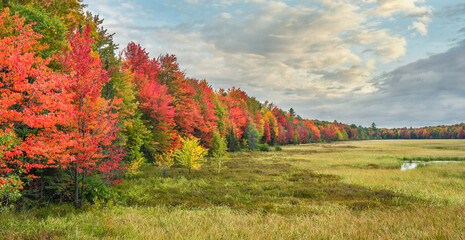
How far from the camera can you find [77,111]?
9.29 metres

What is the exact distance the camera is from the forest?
8.27 m

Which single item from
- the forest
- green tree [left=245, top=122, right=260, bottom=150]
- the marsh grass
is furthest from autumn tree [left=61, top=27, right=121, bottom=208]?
green tree [left=245, top=122, right=260, bottom=150]

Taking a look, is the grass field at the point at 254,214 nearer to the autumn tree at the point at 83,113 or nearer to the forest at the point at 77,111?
the forest at the point at 77,111

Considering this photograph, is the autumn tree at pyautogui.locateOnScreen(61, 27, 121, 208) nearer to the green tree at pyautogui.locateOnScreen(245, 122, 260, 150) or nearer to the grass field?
the grass field

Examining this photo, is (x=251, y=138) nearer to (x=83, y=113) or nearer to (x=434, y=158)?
(x=434, y=158)

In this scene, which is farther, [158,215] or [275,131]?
[275,131]

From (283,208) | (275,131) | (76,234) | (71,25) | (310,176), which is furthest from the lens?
(275,131)

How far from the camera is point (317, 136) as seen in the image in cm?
12594

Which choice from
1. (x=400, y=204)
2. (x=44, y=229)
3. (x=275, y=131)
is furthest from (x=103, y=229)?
(x=275, y=131)

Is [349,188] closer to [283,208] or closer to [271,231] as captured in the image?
[283,208]

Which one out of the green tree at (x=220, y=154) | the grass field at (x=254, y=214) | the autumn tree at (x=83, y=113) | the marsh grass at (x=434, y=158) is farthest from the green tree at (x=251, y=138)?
the autumn tree at (x=83, y=113)

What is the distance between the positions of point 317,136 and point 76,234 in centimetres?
12955

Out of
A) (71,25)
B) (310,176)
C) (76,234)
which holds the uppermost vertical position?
(71,25)

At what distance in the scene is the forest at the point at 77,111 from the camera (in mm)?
8266
